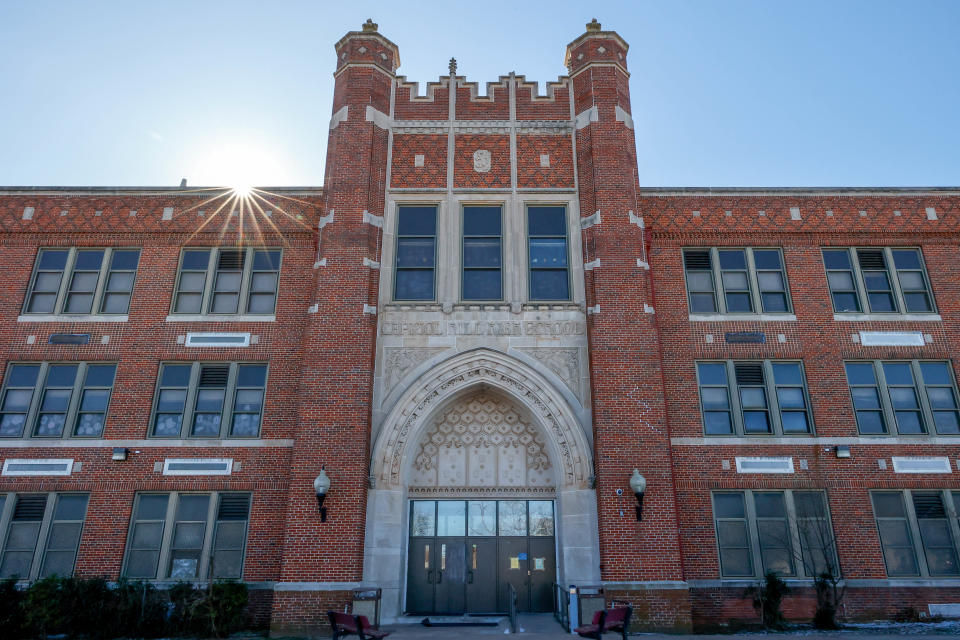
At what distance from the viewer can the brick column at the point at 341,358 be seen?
15742mm

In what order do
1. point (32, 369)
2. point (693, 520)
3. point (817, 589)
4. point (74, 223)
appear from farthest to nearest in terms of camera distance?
1. point (74, 223)
2. point (32, 369)
3. point (693, 520)
4. point (817, 589)

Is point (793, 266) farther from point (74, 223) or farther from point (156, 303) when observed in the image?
point (74, 223)

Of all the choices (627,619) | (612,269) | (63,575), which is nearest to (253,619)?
(63,575)

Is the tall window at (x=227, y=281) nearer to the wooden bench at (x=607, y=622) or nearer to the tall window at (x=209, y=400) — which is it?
the tall window at (x=209, y=400)

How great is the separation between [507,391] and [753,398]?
6.71 meters

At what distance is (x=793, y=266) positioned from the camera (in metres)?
20.1

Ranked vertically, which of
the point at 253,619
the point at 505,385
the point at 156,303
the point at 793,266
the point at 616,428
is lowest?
the point at 253,619

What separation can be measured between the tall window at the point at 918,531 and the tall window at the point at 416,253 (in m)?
12.8

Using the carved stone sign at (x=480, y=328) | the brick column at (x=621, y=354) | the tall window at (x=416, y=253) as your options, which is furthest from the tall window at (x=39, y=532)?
the brick column at (x=621, y=354)

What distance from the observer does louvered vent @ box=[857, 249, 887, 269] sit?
66.7ft

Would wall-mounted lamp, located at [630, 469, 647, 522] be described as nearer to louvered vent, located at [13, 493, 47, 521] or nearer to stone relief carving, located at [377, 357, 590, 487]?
stone relief carving, located at [377, 357, 590, 487]

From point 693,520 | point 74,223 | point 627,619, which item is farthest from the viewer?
point 74,223

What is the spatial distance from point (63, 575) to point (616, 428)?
45.4 ft

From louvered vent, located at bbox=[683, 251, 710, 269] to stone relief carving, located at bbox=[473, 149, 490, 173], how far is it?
631 cm
